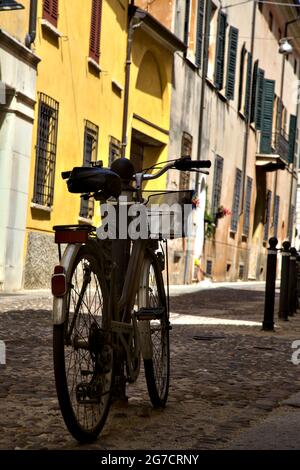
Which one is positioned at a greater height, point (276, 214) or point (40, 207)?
point (276, 214)

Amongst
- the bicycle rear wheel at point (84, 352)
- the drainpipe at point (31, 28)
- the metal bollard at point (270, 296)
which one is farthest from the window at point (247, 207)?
the bicycle rear wheel at point (84, 352)

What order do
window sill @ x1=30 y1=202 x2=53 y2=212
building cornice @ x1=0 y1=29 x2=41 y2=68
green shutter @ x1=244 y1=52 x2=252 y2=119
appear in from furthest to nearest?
green shutter @ x1=244 y1=52 x2=252 y2=119 < window sill @ x1=30 y1=202 x2=53 y2=212 < building cornice @ x1=0 y1=29 x2=41 y2=68

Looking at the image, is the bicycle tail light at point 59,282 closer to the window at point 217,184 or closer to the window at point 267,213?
the window at point 217,184

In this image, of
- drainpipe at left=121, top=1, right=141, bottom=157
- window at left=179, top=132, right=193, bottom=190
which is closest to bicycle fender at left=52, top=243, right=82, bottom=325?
drainpipe at left=121, top=1, right=141, bottom=157

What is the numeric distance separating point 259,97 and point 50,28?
59.5 feet

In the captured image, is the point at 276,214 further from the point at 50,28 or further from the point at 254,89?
the point at 50,28

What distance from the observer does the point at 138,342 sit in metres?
→ 4.93

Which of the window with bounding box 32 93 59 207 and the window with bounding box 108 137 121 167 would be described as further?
the window with bounding box 108 137 121 167

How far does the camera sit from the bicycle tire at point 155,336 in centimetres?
500

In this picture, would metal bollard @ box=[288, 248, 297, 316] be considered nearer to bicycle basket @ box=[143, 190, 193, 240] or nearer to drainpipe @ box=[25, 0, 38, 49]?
drainpipe @ box=[25, 0, 38, 49]

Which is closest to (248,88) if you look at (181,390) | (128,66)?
(128,66)

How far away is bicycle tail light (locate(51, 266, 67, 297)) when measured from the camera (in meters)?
4.01

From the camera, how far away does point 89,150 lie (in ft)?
60.3

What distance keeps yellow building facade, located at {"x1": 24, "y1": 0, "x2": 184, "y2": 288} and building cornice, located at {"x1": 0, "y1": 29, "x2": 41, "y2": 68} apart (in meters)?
0.35
